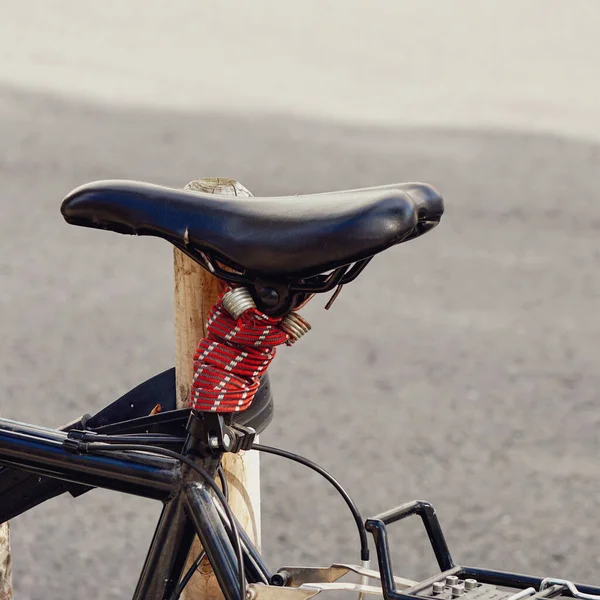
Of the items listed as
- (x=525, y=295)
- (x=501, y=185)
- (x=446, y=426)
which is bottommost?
(x=446, y=426)

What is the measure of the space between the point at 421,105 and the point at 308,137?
6.58ft

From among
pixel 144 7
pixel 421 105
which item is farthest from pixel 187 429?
pixel 144 7

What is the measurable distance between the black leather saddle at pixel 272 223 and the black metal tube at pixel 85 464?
0.38m

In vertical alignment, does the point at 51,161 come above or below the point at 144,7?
below

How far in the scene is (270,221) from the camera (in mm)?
1816

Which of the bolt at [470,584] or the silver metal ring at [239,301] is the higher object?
the silver metal ring at [239,301]

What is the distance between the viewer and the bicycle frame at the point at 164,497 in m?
1.96

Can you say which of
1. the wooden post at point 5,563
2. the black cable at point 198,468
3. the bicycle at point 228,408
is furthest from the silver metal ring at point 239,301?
the wooden post at point 5,563

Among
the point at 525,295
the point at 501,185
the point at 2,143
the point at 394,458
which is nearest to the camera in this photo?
the point at 394,458

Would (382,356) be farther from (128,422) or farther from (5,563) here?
(128,422)

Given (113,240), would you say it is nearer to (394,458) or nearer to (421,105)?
(394,458)

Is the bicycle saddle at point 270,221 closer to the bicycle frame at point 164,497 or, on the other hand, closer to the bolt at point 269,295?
the bolt at point 269,295

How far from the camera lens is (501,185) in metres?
10.1

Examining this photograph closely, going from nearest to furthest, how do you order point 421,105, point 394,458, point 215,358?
1. point 215,358
2. point 394,458
3. point 421,105
